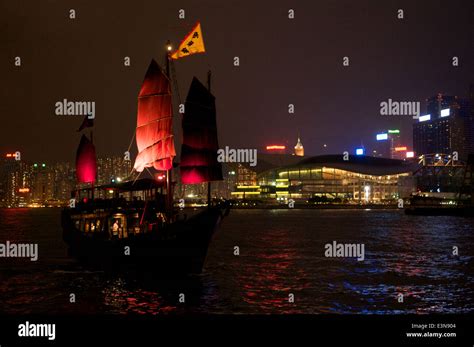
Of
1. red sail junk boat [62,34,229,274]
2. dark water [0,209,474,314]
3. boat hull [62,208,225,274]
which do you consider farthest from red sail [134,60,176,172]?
dark water [0,209,474,314]

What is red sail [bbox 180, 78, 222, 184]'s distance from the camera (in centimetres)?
3712

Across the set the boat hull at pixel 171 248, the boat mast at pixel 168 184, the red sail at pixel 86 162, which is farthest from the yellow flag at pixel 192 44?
the red sail at pixel 86 162

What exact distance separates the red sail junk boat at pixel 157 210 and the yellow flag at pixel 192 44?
1.88 metres

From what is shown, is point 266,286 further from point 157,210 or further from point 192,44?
point 192,44

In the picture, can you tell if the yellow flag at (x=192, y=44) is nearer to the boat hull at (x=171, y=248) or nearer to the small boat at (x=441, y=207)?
the boat hull at (x=171, y=248)

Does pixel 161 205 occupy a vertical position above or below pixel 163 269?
above

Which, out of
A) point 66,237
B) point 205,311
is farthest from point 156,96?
point 205,311

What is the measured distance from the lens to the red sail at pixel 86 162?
49594 millimetres

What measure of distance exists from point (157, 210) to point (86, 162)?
14.3m

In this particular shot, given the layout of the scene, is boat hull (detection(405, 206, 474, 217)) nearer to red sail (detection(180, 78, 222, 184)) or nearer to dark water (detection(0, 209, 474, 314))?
dark water (detection(0, 209, 474, 314))

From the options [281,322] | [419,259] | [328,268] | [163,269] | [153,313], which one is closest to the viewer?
[281,322]

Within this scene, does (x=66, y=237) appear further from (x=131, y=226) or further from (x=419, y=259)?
(x=419, y=259)

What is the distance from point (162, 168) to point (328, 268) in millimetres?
12300

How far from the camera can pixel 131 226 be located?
3734 cm
